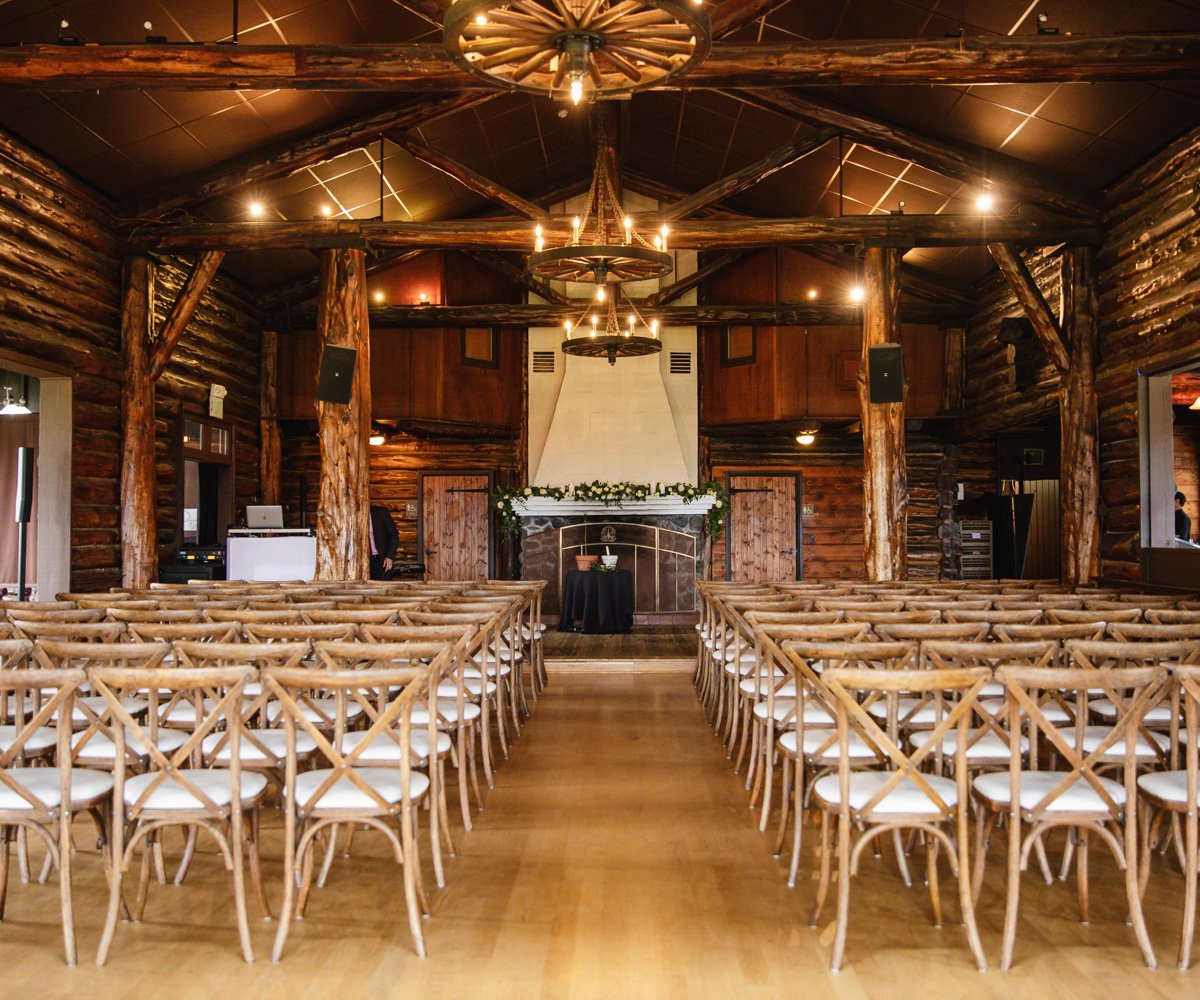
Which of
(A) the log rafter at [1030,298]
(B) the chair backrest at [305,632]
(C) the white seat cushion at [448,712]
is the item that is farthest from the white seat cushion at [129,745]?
(A) the log rafter at [1030,298]

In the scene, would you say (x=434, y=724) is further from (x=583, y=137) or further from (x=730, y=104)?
(x=583, y=137)

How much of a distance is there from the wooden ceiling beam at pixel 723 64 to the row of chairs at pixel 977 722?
4.25 metres

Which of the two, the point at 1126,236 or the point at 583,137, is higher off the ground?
the point at 583,137

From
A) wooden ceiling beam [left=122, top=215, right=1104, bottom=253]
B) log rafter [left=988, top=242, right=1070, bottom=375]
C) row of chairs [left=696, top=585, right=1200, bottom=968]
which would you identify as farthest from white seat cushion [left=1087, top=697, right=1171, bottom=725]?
wooden ceiling beam [left=122, top=215, right=1104, bottom=253]

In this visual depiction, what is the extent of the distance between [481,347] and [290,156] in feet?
16.6

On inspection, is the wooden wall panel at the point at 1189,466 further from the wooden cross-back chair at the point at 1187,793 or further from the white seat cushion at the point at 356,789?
the white seat cushion at the point at 356,789

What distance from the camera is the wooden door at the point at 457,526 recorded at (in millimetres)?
15562

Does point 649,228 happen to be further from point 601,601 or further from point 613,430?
point 613,430

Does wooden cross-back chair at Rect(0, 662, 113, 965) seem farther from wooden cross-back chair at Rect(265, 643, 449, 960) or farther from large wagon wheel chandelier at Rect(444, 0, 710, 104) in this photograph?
large wagon wheel chandelier at Rect(444, 0, 710, 104)

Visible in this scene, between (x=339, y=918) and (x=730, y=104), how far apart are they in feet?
33.8

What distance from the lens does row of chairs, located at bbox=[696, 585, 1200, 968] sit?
3.22m

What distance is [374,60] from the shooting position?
24.7 ft

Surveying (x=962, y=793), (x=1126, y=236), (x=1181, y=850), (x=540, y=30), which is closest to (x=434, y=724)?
(x=962, y=793)

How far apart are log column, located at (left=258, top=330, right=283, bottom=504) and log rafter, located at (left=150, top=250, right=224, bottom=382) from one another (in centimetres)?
377
